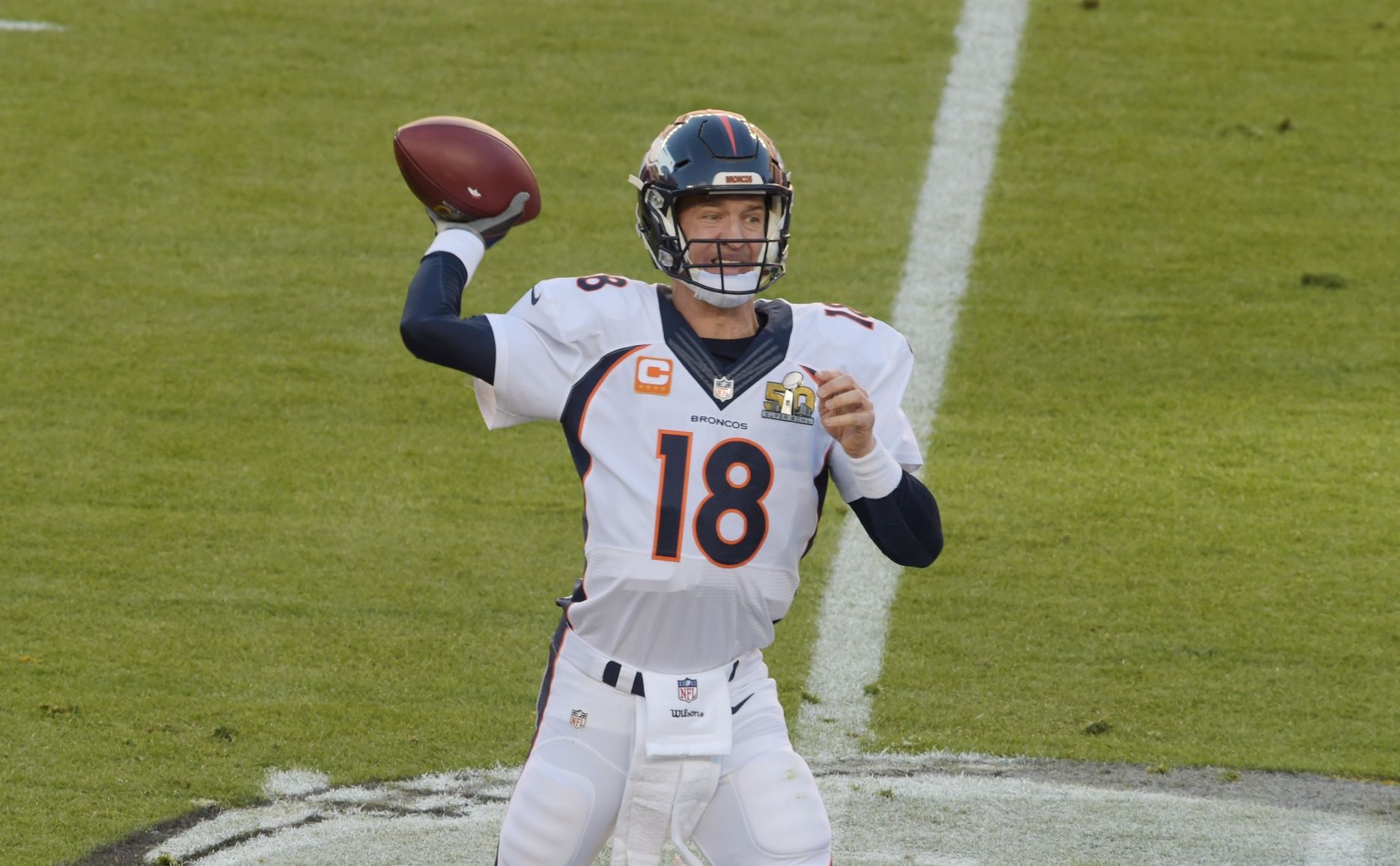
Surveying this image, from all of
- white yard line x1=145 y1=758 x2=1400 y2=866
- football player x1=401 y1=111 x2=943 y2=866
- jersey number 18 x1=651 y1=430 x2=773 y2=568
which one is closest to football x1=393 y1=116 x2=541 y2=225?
football player x1=401 y1=111 x2=943 y2=866

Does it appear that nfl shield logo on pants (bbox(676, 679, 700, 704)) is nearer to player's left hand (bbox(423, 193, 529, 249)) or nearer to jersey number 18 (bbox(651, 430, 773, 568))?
jersey number 18 (bbox(651, 430, 773, 568))

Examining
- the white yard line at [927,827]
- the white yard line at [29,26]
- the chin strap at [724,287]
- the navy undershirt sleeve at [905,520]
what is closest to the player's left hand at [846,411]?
the navy undershirt sleeve at [905,520]

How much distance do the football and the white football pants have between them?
3.43ft

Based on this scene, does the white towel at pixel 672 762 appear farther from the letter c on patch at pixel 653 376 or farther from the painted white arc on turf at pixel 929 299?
the painted white arc on turf at pixel 929 299

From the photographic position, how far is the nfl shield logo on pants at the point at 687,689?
144 inches

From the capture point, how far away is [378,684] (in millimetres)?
5785

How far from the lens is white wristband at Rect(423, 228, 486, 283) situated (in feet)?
12.8

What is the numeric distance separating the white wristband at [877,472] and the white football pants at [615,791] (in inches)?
20.2

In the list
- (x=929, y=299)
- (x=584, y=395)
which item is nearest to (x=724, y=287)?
(x=584, y=395)

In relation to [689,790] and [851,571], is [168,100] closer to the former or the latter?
[851,571]

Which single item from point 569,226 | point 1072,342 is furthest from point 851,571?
point 569,226

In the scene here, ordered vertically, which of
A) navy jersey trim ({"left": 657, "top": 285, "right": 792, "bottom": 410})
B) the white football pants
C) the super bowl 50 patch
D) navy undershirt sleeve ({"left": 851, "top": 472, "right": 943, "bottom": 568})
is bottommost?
the white football pants

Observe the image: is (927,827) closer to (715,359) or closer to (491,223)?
(715,359)

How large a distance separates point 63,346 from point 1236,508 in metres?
4.89
